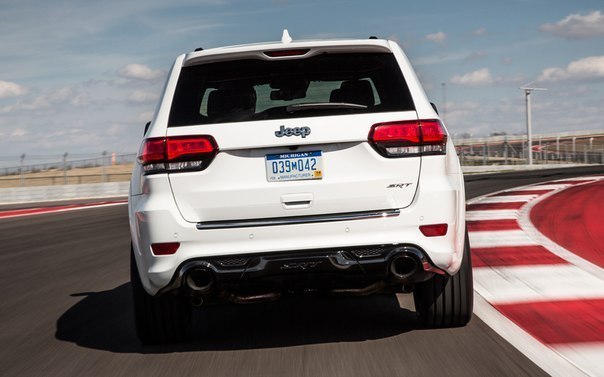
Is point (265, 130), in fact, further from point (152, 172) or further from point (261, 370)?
point (261, 370)

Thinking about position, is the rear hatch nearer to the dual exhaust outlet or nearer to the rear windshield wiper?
the rear windshield wiper

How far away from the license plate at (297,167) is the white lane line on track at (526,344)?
141 centimetres

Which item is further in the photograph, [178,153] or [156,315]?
[156,315]

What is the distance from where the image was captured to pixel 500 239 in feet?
30.7

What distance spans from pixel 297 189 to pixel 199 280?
2.29 ft

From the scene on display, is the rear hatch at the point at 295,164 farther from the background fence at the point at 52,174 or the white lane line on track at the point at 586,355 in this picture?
the background fence at the point at 52,174

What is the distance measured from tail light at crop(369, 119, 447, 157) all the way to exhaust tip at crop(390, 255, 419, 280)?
543 millimetres

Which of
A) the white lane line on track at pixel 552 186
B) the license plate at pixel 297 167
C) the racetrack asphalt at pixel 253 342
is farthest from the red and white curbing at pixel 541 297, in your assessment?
the white lane line on track at pixel 552 186

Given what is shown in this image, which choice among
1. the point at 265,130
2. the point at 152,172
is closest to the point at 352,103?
the point at 265,130

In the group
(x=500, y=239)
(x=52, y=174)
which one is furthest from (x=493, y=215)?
(x=52, y=174)

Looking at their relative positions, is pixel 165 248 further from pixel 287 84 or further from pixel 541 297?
pixel 541 297

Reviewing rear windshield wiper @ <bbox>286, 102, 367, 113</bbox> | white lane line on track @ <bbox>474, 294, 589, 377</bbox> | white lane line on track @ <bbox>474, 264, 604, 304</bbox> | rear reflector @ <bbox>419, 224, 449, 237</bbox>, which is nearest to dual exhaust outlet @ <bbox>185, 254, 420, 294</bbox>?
rear reflector @ <bbox>419, 224, 449, 237</bbox>

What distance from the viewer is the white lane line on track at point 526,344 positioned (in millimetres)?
4021

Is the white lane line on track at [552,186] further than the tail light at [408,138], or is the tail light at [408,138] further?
the white lane line on track at [552,186]
